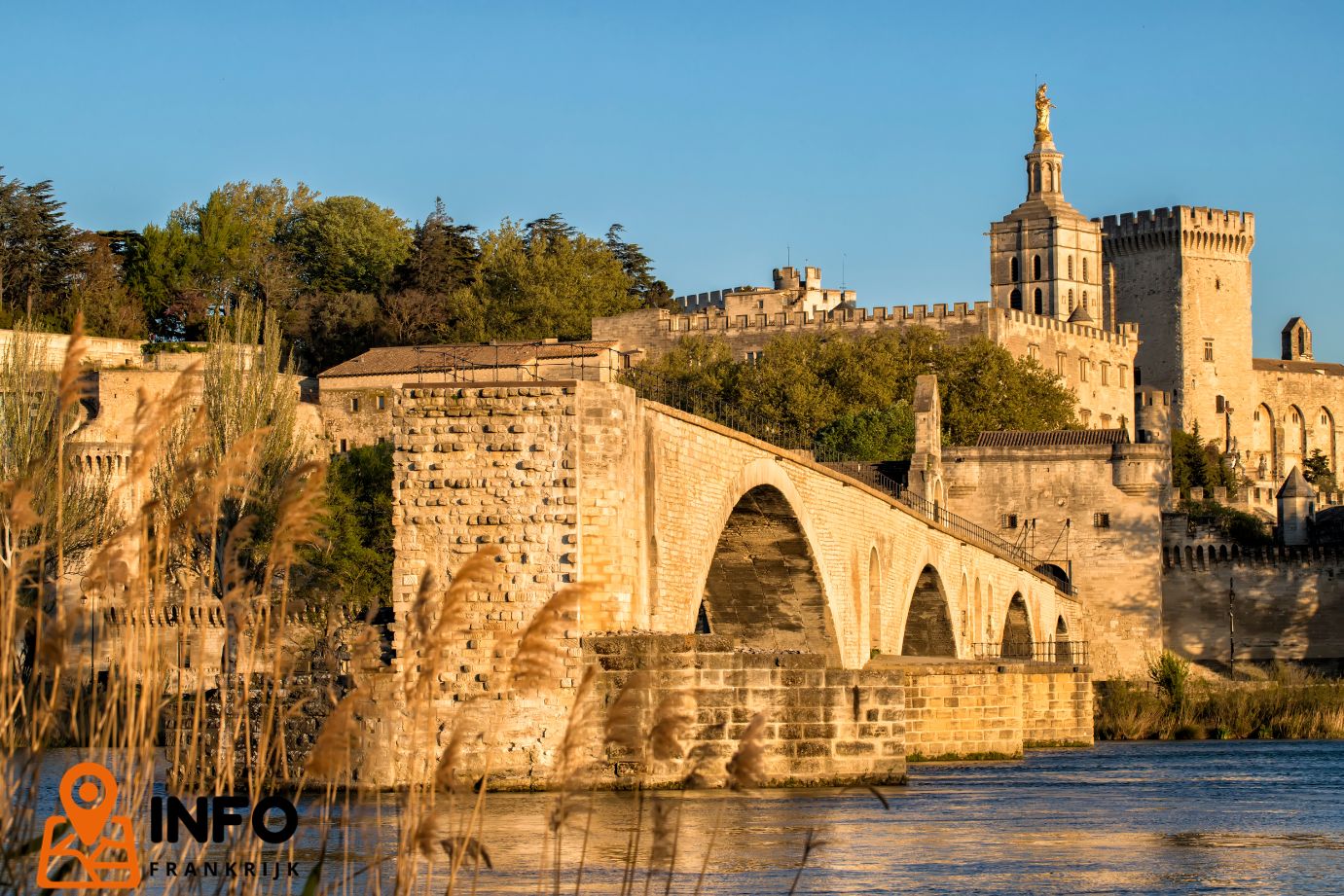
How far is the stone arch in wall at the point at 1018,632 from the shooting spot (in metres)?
55.7

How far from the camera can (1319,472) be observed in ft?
339

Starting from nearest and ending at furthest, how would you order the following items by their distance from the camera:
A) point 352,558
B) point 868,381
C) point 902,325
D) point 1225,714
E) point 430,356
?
1. point 1225,714
2. point 352,558
3. point 430,356
4. point 868,381
5. point 902,325

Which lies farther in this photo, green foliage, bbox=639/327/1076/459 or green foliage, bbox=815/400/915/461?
green foliage, bbox=639/327/1076/459

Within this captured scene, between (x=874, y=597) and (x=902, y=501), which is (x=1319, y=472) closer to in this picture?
(x=902, y=501)

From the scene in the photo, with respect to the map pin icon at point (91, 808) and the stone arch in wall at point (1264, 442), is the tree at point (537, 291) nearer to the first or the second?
the stone arch in wall at point (1264, 442)

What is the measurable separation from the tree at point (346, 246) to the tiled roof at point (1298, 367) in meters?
46.4

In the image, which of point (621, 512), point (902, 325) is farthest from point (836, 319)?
point (621, 512)

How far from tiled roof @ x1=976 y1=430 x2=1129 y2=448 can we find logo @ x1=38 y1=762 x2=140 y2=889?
5726cm

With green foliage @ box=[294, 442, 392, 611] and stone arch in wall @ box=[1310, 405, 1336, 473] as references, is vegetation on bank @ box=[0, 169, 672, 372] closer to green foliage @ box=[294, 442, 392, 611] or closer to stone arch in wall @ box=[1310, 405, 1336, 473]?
green foliage @ box=[294, 442, 392, 611]

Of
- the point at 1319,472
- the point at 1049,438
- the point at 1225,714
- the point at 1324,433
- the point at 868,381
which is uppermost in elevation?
the point at 1324,433

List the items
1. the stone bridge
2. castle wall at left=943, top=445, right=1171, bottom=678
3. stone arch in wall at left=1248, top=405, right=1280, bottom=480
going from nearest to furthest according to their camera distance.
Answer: the stone bridge → castle wall at left=943, top=445, right=1171, bottom=678 → stone arch in wall at left=1248, top=405, right=1280, bottom=480

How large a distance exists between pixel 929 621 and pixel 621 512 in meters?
23.5

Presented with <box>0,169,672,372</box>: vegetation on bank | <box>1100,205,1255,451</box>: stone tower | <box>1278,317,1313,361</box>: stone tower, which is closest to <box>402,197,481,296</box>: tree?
<box>0,169,672,372</box>: vegetation on bank

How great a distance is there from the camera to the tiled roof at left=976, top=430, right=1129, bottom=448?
212 ft
